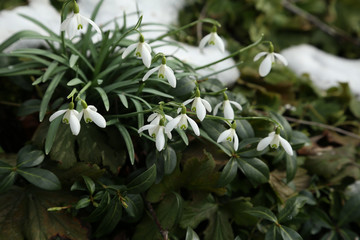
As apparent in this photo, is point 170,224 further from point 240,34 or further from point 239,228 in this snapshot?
point 240,34

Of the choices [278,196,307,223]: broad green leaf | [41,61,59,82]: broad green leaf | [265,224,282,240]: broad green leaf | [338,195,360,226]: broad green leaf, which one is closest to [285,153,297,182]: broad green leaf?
[278,196,307,223]: broad green leaf

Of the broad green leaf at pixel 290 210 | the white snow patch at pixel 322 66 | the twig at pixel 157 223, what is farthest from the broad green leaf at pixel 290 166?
the white snow patch at pixel 322 66

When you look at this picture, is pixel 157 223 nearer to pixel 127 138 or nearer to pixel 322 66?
pixel 127 138

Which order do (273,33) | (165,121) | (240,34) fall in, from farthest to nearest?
(273,33)
(240,34)
(165,121)

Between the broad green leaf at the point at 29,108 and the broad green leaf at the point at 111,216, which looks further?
the broad green leaf at the point at 29,108

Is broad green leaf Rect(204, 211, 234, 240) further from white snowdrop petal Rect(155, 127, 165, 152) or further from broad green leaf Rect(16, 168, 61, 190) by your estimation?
broad green leaf Rect(16, 168, 61, 190)

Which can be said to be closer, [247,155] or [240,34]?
[247,155]

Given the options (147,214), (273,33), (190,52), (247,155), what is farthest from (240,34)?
(147,214)

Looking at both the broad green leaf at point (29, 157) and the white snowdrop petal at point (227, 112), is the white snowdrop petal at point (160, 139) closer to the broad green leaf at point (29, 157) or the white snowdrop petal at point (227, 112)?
the white snowdrop petal at point (227, 112)
